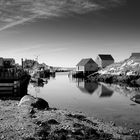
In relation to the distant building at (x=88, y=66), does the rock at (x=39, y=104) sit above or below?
below

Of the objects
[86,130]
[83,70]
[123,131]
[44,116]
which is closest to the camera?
[86,130]

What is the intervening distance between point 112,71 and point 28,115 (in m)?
64.7

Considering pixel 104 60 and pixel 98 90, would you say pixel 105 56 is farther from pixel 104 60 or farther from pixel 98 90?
pixel 98 90

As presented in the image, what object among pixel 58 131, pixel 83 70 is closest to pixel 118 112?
pixel 58 131

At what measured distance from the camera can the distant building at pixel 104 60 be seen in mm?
111688

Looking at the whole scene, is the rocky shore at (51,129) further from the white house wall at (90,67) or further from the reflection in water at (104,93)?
the white house wall at (90,67)

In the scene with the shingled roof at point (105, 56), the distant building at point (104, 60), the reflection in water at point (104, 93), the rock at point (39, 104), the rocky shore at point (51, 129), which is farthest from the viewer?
the shingled roof at point (105, 56)

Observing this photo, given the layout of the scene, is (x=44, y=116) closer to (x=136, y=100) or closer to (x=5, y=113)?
(x=5, y=113)

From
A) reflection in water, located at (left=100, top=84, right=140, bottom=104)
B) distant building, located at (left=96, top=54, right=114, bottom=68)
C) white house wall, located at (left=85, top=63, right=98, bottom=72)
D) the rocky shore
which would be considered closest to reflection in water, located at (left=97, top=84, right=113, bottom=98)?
reflection in water, located at (left=100, top=84, right=140, bottom=104)

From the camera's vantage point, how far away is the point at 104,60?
4419 inches

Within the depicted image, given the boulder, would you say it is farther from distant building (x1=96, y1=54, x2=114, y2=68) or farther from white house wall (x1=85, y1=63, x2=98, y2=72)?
distant building (x1=96, y1=54, x2=114, y2=68)

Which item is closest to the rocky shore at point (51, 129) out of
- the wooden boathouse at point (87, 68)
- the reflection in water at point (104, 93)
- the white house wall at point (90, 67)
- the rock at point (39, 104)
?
the rock at point (39, 104)

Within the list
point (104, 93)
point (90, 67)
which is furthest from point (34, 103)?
point (90, 67)

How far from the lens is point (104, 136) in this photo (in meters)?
13.1
